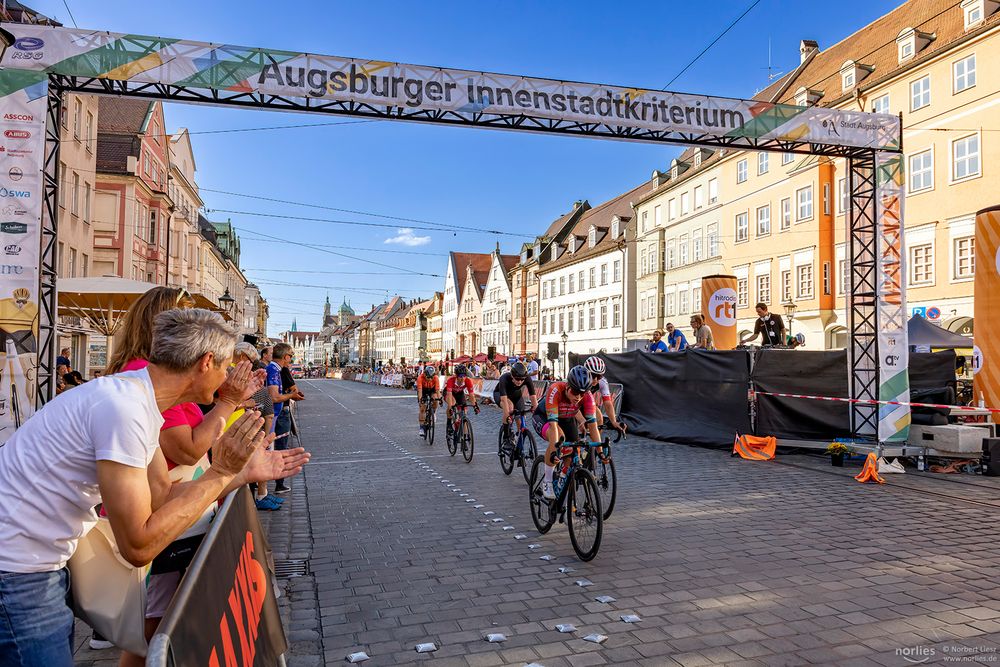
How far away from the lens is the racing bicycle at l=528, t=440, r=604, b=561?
6.12 meters

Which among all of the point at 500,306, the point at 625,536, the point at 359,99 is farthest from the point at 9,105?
the point at 500,306

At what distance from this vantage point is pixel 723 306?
800 inches

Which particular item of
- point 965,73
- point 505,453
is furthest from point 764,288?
point 505,453

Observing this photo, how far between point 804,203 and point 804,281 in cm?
388

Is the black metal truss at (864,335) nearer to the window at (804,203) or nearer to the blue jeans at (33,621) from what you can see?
the blue jeans at (33,621)

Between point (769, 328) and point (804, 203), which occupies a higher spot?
point (804, 203)

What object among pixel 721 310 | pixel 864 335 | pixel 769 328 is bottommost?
pixel 864 335

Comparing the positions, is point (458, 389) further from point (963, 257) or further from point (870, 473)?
point (963, 257)

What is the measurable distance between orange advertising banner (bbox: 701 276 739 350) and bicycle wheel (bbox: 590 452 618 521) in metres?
13.3

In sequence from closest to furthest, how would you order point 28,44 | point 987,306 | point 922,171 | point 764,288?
point 28,44, point 987,306, point 922,171, point 764,288

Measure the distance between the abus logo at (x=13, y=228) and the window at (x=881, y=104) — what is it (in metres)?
31.4

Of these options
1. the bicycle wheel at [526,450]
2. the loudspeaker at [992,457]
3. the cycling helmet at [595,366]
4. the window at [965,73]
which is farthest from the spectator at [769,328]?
the window at [965,73]

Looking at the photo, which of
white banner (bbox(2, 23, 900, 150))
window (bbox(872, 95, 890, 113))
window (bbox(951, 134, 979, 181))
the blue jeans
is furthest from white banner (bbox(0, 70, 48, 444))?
window (bbox(872, 95, 890, 113))

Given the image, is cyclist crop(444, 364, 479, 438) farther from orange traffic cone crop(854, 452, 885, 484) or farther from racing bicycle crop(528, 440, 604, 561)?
orange traffic cone crop(854, 452, 885, 484)
